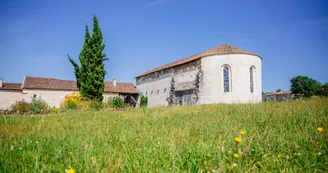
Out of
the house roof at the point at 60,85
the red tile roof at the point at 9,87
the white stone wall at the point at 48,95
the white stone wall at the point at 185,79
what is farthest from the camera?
the red tile roof at the point at 9,87

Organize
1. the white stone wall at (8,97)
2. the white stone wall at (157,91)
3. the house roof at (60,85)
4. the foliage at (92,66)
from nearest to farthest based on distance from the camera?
the foliage at (92,66) < the white stone wall at (157,91) < the house roof at (60,85) < the white stone wall at (8,97)

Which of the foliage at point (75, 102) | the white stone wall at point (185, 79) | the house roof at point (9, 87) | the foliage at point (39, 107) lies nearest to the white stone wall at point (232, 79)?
the white stone wall at point (185, 79)

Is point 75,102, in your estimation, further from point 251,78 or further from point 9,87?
point 9,87

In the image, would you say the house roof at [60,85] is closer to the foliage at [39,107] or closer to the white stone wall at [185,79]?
the white stone wall at [185,79]

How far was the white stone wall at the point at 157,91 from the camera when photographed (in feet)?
91.5

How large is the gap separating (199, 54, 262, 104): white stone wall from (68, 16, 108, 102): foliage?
11.4m

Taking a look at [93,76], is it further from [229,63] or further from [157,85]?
[229,63]

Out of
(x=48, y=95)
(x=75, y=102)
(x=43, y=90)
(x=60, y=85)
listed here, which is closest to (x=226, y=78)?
(x=75, y=102)

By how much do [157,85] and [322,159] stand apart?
28.3m

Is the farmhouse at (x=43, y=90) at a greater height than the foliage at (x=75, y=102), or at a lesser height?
greater

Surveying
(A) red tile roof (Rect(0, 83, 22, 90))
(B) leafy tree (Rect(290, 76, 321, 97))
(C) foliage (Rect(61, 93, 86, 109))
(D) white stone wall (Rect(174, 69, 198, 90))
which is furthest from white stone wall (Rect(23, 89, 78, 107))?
(B) leafy tree (Rect(290, 76, 321, 97))

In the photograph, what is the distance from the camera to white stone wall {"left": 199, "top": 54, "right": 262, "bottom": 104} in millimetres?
20659

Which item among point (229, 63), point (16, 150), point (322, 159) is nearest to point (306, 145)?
point (322, 159)

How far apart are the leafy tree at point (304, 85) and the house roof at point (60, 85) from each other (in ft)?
201
